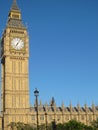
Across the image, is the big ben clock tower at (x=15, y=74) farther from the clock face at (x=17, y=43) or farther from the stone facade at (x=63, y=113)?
the stone facade at (x=63, y=113)

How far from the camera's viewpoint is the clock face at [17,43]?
99250 mm

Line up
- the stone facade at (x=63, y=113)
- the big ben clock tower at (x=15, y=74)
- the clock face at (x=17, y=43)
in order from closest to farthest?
the big ben clock tower at (x=15, y=74), the clock face at (x=17, y=43), the stone facade at (x=63, y=113)

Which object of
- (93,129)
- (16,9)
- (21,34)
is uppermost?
(16,9)

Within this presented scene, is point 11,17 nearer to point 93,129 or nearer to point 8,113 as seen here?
point 8,113

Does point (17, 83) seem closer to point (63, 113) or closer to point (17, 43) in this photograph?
point (17, 43)

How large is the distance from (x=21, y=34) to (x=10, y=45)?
512 cm

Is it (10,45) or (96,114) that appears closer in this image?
(10,45)

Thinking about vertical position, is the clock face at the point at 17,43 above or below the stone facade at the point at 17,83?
above

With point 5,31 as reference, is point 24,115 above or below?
below

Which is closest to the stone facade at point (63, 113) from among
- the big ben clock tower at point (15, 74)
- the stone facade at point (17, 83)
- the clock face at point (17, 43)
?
the stone facade at point (17, 83)

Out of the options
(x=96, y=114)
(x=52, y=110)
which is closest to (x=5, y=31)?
(x=52, y=110)

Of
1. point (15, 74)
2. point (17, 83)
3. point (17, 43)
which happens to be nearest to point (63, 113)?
point (17, 83)

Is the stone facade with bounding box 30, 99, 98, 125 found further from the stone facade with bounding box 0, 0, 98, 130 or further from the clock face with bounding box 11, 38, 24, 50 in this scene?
the clock face with bounding box 11, 38, 24, 50

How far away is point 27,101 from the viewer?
96.8 meters
